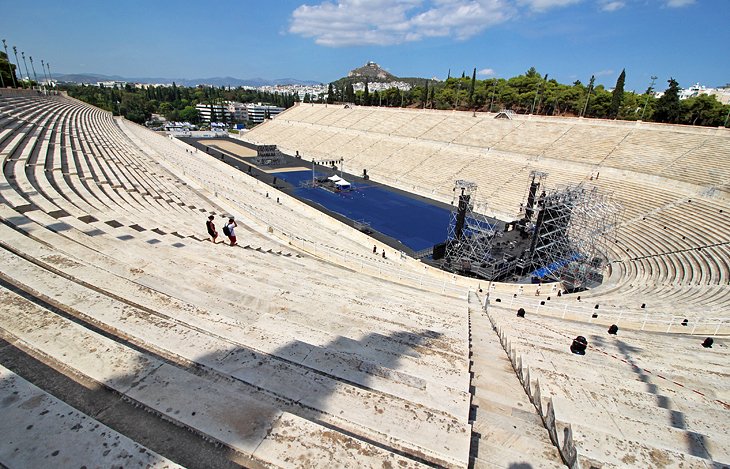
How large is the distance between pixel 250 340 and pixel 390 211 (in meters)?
27.6

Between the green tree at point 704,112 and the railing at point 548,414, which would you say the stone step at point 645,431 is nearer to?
the railing at point 548,414

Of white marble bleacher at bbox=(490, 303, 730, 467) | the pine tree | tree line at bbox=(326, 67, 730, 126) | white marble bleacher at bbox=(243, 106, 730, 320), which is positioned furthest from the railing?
the pine tree

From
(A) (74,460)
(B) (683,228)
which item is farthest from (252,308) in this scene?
(B) (683,228)

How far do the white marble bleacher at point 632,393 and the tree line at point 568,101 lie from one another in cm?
5108

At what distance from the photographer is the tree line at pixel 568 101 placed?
45.3 m

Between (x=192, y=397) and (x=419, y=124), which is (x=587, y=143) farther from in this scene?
(x=192, y=397)

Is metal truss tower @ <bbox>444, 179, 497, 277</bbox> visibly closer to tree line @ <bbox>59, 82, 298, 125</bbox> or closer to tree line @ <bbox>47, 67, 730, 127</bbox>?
tree line @ <bbox>47, 67, 730, 127</bbox>

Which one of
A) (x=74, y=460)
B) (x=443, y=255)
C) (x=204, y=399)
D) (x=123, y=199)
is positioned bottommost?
(x=443, y=255)

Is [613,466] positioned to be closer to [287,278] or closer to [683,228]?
[287,278]

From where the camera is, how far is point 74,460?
79.9 inches

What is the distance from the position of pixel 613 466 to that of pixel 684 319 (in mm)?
10740

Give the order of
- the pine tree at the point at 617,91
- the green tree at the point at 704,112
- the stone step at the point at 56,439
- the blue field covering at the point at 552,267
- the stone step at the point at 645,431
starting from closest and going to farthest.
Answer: the stone step at the point at 56,439
the stone step at the point at 645,431
the blue field covering at the point at 552,267
the green tree at the point at 704,112
the pine tree at the point at 617,91

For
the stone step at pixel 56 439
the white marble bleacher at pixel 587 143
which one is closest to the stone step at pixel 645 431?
the stone step at pixel 56 439

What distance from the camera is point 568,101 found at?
2365 inches
